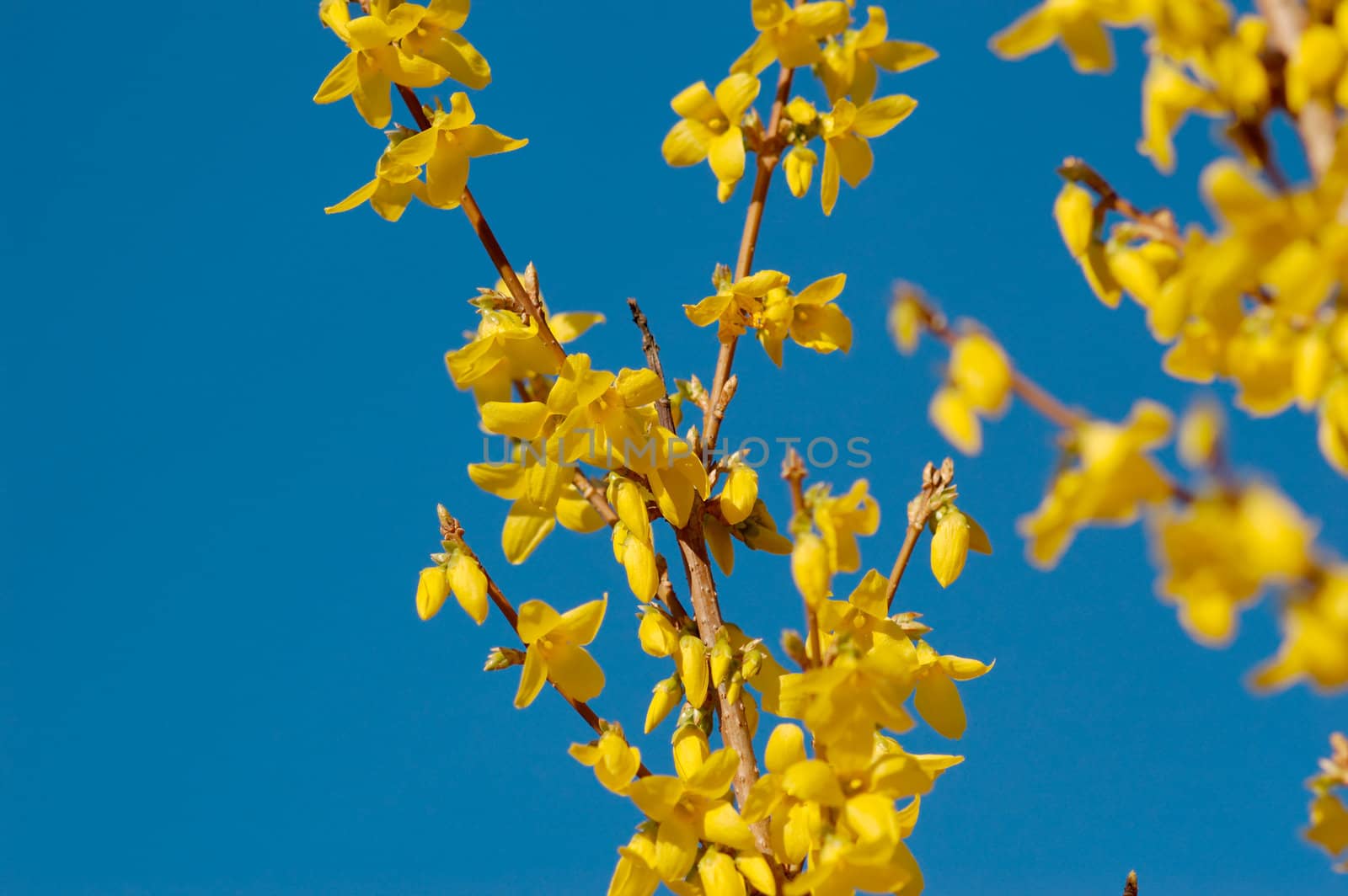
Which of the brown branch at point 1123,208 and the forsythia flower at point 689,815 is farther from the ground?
the brown branch at point 1123,208

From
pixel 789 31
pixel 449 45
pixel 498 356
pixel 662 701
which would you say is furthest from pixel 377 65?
pixel 662 701

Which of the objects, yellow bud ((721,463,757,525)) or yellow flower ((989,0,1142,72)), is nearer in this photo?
yellow flower ((989,0,1142,72))

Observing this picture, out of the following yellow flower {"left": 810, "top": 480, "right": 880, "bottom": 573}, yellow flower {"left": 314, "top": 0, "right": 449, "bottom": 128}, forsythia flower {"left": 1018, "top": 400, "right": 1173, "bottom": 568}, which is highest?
yellow flower {"left": 314, "top": 0, "right": 449, "bottom": 128}

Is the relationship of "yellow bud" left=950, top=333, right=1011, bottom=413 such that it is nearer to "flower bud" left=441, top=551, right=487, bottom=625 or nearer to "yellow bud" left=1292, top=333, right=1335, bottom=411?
"yellow bud" left=1292, top=333, right=1335, bottom=411

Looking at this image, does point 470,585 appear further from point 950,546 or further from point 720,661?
point 950,546

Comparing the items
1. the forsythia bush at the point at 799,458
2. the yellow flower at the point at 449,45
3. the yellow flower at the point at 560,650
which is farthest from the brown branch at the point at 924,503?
the yellow flower at the point at 449,45

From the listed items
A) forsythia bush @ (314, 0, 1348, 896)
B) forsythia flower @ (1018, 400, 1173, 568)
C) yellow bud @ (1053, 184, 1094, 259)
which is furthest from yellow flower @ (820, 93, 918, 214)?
forsythia flower @ (1018, 400, 1173, 568)

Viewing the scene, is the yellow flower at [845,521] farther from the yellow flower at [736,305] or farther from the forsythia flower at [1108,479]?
the yellow flower at [736,305]
